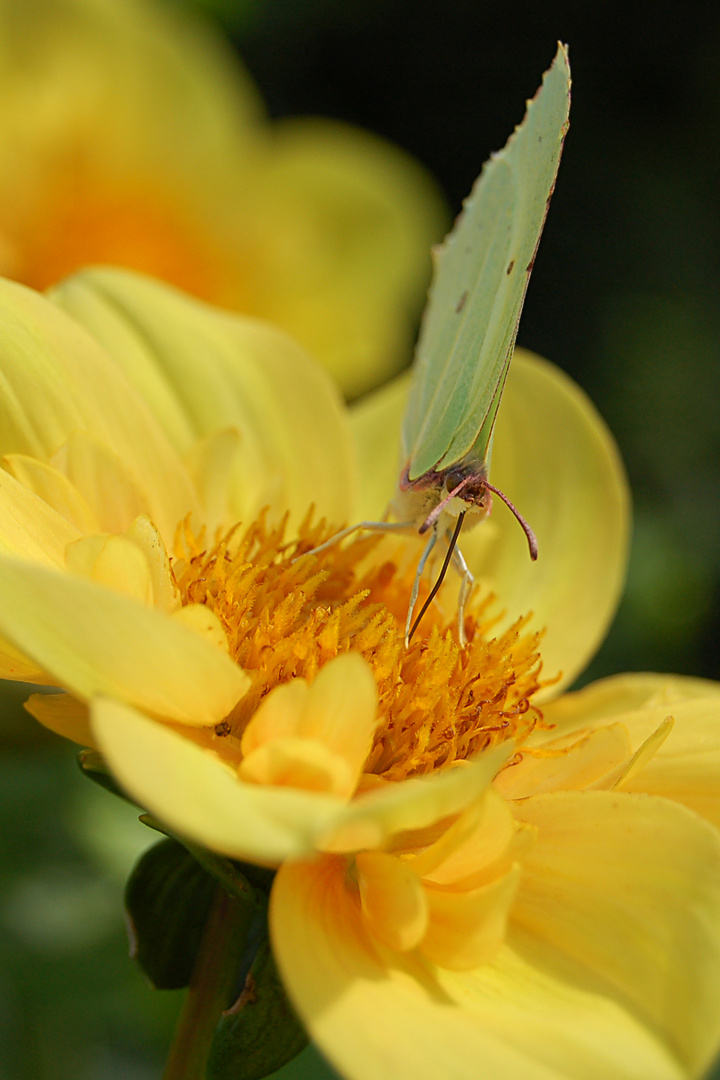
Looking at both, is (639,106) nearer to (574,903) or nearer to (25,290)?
(25,290)

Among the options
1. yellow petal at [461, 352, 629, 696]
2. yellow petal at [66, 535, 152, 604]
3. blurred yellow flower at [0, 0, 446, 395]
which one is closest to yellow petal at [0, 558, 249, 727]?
yellow petal at [66, 535, 152, 604]

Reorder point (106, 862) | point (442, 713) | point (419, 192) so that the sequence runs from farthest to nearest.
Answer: point (419, 192)
point (106, 862)
point (442, 713)

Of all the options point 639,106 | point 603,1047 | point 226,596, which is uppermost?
point 639,106

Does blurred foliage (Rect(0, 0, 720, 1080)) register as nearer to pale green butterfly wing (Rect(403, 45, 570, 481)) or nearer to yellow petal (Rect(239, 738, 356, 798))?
pale green butterfly wing (Rect(403, 45, 570, 481))

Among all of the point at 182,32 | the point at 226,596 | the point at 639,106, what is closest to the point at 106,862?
the point at 226,596

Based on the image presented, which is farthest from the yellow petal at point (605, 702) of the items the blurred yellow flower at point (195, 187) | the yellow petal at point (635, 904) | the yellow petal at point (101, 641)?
the blurred yellow flower at point (195, 187)

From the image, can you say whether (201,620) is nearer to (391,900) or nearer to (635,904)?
(391,900)

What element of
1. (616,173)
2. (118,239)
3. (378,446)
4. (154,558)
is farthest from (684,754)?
(616,173)
